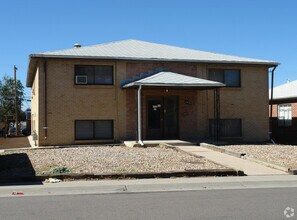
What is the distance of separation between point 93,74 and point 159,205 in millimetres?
14632

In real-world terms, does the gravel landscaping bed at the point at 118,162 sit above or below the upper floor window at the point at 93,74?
below

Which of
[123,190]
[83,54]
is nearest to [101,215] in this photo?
[123,190]

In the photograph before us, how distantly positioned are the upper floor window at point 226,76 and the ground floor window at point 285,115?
6505 millimetres

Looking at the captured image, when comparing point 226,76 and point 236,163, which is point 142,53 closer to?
point 226,76

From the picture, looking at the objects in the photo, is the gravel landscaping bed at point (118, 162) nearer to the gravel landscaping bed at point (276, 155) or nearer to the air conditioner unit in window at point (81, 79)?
the gravel landscaping bed at point (276, 155)

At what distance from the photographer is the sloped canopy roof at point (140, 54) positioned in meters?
22.0

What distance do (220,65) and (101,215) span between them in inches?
696

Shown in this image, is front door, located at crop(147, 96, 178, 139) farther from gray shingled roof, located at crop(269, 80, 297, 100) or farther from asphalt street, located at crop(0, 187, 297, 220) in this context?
asphalt street, located at crop(0, 187, 297, 220)

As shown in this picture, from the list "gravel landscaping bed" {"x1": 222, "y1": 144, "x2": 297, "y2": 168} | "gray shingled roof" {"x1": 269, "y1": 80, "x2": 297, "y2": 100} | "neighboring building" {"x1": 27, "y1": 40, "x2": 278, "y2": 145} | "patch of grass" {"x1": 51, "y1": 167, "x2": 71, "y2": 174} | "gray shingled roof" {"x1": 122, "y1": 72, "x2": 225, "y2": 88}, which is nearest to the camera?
"patch of grass" {"x1": 51, "y1": 167, "x2": 71, "y2": 174}

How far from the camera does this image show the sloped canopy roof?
22011 millimetres

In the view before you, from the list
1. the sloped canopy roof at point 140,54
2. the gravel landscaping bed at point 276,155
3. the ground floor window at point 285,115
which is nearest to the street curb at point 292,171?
the gravel landscaping bed at point 276,155

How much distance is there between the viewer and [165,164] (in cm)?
1431

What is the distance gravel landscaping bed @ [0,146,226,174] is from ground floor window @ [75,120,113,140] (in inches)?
171

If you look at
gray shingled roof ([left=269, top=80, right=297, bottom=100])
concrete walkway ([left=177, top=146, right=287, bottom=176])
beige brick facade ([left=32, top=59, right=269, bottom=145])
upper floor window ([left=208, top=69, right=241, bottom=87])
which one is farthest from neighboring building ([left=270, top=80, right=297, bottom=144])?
concrete walkway ([left=177, top=146, right=287, bottom=176])
